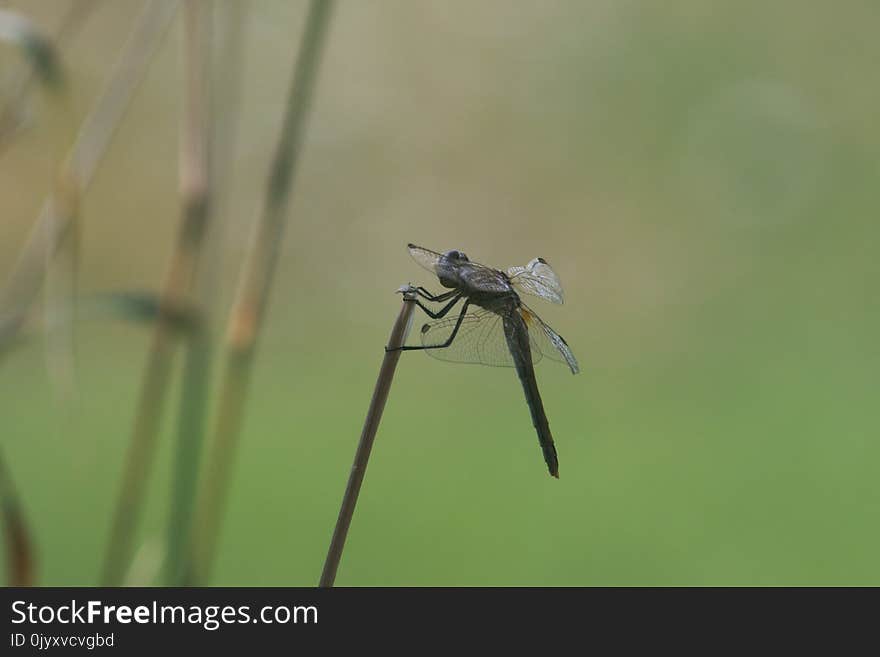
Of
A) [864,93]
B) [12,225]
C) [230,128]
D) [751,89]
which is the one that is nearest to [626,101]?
[751,89]

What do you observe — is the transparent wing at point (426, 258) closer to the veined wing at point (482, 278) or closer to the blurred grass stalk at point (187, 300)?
the veined wing at point (482, 278)

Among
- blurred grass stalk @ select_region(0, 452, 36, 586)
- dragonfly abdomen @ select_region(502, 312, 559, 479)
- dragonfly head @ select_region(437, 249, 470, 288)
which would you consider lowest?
blurred grass stalk @ select_region(0, 452, 36, 586)

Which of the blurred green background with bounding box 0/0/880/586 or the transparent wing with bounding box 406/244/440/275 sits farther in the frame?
the blurred green background with bounding box 0/0/880/586

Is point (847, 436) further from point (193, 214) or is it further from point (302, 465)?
point (193, 214)

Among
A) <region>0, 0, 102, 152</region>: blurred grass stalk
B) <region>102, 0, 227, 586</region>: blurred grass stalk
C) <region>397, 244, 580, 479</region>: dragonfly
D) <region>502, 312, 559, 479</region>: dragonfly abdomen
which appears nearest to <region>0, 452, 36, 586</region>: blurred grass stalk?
<region>102, 0, 227, 586</region>: blurred grass stalk

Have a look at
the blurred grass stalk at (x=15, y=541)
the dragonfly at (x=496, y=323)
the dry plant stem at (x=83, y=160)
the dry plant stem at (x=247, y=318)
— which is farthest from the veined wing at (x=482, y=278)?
the blurred grass stalk at (x=15, y=541)

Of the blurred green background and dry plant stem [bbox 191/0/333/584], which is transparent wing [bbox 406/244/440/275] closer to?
dry plant stem [bbox 191/0/333/584]

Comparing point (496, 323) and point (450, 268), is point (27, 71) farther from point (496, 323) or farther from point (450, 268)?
point (496, 323)
